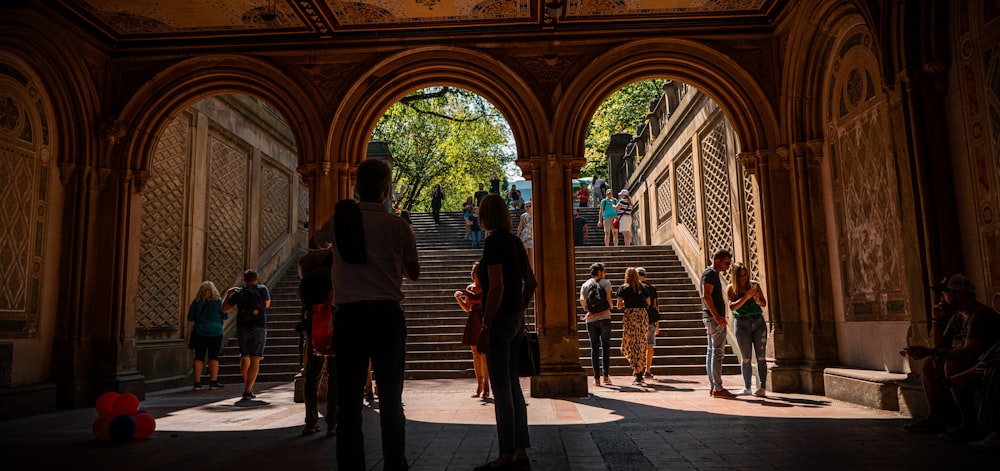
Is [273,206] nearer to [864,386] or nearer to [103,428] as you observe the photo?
[103,428]

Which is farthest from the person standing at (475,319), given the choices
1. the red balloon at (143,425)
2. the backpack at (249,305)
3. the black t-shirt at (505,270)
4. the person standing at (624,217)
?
the person standing at (624,217)

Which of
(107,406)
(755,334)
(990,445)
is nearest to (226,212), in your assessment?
(107,406)

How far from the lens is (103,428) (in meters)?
5.12

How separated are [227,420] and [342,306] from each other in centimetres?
370

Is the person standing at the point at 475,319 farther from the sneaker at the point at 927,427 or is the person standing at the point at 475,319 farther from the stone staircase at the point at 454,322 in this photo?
the sneaker at the point at 927,427

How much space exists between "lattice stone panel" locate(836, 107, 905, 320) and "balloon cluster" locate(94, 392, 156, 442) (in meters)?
6.75

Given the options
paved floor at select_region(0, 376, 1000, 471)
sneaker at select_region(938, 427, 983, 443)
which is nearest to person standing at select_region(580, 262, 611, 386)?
paved floor at select_region(0, 376, 1000, 471)

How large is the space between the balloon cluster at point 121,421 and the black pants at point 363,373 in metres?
2.75

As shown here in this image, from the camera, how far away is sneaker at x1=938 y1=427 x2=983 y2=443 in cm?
448

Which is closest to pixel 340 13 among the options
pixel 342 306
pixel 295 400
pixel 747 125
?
pixel 295 400

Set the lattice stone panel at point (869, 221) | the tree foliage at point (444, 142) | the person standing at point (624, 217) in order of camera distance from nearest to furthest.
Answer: the lattice stone panel at point (869, 221)
the person standing at point (624, 217)
the tree foliage at point (444, 142)

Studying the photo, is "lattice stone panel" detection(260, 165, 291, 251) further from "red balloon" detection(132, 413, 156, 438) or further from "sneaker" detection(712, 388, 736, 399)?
"sneaker" detection(712, 388, 736, 399)

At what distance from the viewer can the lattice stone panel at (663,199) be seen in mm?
15883

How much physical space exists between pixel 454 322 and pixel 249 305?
4471mm
